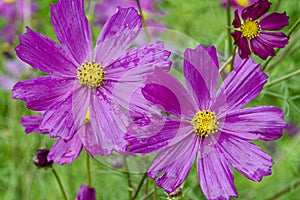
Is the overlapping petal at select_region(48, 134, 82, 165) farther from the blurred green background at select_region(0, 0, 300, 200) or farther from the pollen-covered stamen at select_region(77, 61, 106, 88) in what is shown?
the blurred green background at select_region(0, 0, 300, 200)

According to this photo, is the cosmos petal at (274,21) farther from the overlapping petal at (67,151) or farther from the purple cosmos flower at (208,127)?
the overlapping petal at (67,151)

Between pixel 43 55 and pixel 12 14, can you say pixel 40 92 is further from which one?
pixel 12 14

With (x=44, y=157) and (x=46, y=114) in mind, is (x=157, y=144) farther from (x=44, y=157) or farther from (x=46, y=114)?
(x=44, y=157)

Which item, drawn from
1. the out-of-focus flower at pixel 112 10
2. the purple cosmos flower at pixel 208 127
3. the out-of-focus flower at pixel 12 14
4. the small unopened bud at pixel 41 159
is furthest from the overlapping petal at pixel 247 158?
the out-of-focus flower at pixel 12 14

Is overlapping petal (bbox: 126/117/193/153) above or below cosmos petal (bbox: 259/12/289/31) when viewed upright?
below

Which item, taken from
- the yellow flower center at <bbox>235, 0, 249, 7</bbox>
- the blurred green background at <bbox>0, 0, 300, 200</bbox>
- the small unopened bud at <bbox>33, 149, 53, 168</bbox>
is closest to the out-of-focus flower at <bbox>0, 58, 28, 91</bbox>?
the blurred green background at <bbox>0, 0, 300, 200</bbox>

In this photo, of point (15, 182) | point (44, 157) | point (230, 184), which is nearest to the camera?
point (230, 184)

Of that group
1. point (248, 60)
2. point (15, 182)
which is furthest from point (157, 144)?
point (15, 182)
